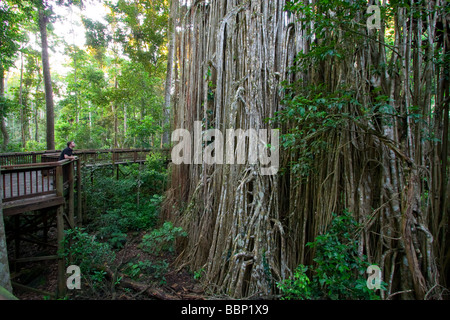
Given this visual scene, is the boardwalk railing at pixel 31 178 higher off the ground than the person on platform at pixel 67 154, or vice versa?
the person on platform at pixel 67 154

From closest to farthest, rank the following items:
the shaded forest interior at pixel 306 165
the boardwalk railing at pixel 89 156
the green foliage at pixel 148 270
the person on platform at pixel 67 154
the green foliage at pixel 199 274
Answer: the shaded forest interior at pixel 306 165 < the green foliage at pixel 199 274 < the green foliage at pixel 148 270 < the person on platform at pixel 67 154 < the boardwalk railing at pixel 89 156

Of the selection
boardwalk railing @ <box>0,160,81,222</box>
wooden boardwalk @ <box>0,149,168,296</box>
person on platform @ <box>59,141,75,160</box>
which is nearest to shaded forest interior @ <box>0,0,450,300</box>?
wooden boardwalk @ <box>0,149,168,296</box>

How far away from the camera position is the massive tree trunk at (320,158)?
251 centimetres

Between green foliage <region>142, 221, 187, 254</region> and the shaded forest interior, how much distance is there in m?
0.05

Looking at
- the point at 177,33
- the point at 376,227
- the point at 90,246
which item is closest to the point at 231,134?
the point at 376,227

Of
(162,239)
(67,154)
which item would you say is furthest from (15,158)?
(162,239)

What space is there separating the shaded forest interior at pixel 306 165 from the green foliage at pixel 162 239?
0.05 metres

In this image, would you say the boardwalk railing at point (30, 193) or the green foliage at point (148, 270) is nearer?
the boardwalk railing at point (30, 193)

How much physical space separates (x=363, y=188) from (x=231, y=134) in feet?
7.36

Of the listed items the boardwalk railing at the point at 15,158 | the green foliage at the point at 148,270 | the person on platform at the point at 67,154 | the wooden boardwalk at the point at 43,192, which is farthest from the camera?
the boardwalk railing at the point at 15,158

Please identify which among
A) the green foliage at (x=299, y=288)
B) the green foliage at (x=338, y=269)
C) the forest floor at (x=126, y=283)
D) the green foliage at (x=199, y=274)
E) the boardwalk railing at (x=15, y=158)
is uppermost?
the boardwalk railing at (x=15, y=158)

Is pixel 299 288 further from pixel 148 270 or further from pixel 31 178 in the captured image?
pixel 31 178

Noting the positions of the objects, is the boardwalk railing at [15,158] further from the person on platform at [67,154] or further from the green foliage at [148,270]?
the green foliage at [148,270]

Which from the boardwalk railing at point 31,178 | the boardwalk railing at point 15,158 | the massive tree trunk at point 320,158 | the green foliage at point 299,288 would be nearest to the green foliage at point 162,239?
the massive tree trunk at point 320,158
